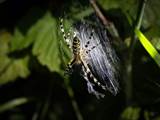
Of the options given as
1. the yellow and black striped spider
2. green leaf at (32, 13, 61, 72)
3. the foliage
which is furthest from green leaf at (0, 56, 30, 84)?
the yellow and black striped spider

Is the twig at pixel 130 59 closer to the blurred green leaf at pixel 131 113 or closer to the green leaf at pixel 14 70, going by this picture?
the blurred green leaf at pixel 131 113

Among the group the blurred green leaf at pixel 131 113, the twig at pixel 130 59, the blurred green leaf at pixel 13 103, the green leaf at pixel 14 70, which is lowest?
the blurred green leaf at pixel 131 113

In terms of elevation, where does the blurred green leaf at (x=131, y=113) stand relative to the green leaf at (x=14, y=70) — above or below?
below

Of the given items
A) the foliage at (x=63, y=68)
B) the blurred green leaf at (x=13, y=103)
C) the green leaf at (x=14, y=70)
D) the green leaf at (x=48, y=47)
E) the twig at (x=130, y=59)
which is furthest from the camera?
the blurred green leaf at (x=13, y=103)

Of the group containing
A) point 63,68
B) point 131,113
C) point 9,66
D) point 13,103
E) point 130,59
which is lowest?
point 131,113

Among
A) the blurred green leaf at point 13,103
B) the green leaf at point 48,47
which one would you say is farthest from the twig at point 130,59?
the blurred green leaf at point 13,103

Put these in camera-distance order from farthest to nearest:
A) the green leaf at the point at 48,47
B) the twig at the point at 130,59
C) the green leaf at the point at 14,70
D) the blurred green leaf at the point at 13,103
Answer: the blurred green leaf at the point at 13,103, the green leaf at the point at 14,70, the green leaf at the point at 48,47, the twig at the point at 130,59

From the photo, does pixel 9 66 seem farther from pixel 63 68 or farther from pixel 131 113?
pixel 131 113

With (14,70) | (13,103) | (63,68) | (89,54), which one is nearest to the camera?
(89,54)

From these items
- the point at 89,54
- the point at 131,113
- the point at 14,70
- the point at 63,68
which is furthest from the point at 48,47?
the point at 131,113

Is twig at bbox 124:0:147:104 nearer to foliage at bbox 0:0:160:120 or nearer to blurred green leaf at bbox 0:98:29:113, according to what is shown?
foliage at bbox 0:0:160:120
